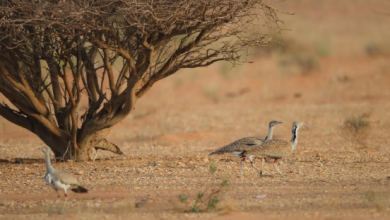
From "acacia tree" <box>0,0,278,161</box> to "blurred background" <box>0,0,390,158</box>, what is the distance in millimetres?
1074

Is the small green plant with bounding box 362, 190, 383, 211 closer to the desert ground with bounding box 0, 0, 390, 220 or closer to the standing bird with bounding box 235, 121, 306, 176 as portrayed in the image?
the desert ground with bounding box 0, 0, 390, 220

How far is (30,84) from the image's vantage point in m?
11.7

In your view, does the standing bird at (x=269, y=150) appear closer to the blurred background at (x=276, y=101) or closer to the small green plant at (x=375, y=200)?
the blurred background at (x=276, y=101)

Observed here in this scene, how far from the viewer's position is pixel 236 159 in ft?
39.3

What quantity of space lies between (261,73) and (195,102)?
701cm

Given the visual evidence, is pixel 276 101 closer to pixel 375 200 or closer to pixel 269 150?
pixel 269 150

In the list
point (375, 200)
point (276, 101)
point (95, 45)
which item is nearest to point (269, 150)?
point (375, 200)

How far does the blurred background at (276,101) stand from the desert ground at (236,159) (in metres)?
0.06

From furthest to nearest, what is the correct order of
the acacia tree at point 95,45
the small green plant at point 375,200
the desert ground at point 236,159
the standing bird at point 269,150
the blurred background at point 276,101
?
the blurred background at point 276,101 < the standing bird at point 269,150 < the acacia tree at point 95,45 < the desert ground at point 236,159 < the small green plant at point 375,200

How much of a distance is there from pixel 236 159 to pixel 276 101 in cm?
1483

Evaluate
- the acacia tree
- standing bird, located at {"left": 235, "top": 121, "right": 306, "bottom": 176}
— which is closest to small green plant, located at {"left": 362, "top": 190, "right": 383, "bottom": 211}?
standing bird, located at {"left": 235, "top": 121, "right": 306, "bottom": 176}

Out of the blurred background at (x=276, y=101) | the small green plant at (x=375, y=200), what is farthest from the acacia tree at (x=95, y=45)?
the small green plant at (x=375, y=200)

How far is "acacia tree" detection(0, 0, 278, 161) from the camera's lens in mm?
9398

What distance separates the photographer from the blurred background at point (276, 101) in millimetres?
16734
